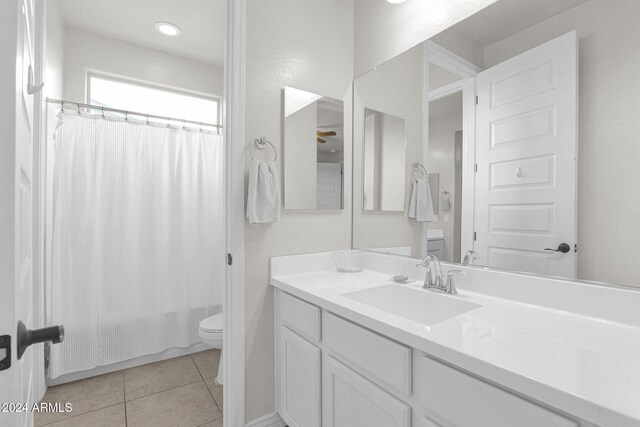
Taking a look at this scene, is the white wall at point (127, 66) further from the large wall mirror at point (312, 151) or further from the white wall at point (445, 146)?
the white wall at point (445, 146)

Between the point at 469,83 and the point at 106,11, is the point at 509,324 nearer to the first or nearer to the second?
the point at 469,83

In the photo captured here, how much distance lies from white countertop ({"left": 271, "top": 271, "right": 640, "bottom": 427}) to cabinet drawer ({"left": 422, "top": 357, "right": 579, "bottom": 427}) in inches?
1.5

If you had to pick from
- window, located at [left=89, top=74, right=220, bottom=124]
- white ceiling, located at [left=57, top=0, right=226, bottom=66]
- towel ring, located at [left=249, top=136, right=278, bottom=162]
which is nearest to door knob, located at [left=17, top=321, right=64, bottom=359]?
towel ring, located at [left=249, top=136, right=278, bottom=162]

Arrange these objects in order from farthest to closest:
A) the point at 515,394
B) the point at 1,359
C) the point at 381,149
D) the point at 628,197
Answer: the point at 381,149 → the point at 628,197 → the point at 515,394 → the point at 1,359

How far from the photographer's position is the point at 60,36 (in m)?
2.38

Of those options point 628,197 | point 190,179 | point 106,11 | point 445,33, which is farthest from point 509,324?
point 106,11

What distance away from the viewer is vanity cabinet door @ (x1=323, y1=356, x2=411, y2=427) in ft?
3.14

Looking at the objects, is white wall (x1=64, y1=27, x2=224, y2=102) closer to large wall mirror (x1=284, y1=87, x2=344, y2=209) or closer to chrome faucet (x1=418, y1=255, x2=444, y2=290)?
large wall mirror (x1=284, y1=87, x2=344, y2=209)

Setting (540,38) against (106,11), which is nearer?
(540,38)

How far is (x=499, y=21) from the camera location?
1.23 m

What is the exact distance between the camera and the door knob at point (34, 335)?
439 millimetres

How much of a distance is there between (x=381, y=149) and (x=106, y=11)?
92.9 inches

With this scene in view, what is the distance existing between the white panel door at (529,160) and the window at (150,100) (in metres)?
2.80

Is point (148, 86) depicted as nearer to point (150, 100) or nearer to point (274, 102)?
point (150, 100)
